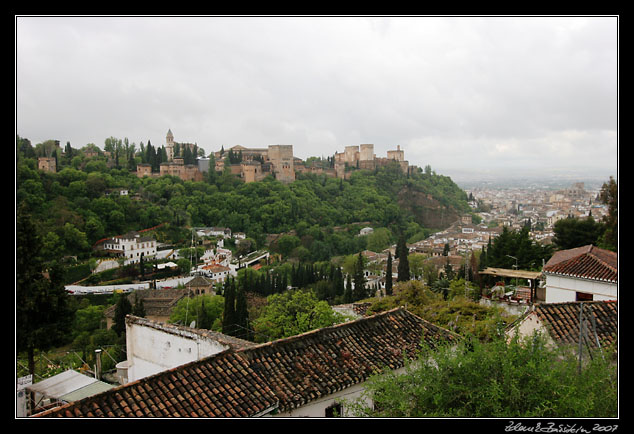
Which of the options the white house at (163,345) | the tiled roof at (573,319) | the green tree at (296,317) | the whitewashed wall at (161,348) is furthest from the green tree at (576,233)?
the whitewashed wall at (161,348)

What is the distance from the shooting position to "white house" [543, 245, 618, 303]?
7.58 meters

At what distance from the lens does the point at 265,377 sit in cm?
437

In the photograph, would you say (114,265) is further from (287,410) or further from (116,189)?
(287,410)

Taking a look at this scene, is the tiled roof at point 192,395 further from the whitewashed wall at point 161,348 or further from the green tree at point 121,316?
the green tree at point 121,316

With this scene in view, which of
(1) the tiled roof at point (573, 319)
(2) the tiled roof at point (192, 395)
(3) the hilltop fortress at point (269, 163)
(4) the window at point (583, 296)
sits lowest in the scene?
(4) the window at point (583, 296)

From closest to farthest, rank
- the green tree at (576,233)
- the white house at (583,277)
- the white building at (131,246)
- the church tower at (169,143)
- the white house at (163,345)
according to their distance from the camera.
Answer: the white house at (163,345) → the white house at (583,277) → the green tree at (576,233) → the white building at (131,246) → the church tower at (169,143)

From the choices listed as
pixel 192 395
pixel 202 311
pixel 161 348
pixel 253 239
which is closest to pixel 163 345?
pixel 161 348

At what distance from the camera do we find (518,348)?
3.05m

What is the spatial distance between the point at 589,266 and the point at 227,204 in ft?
130

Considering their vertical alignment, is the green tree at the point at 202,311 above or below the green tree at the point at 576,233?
below

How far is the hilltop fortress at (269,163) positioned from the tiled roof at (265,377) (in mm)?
44741

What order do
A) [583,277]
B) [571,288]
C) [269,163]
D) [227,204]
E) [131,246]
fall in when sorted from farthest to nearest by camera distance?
1. [269,163]
2. [227,204]
3. [131,246]
4. [571,288]
5. [583,277]

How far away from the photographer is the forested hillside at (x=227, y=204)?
31750 millimetres

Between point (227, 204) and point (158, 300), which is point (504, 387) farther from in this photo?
point (227, 204)
